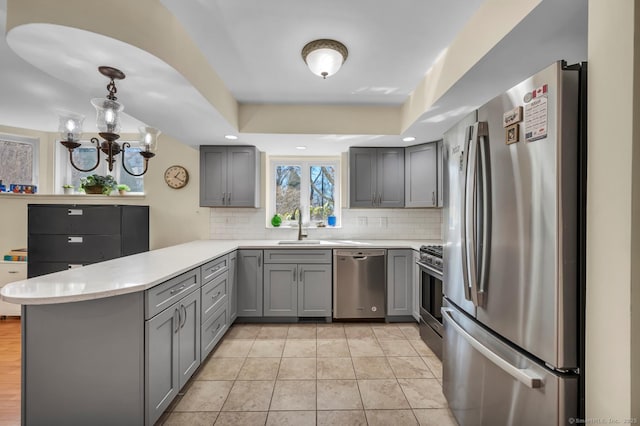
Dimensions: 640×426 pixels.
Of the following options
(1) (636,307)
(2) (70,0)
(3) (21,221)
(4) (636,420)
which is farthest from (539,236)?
(3) (21,221)

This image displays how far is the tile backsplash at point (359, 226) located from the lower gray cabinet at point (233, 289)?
2.67ft

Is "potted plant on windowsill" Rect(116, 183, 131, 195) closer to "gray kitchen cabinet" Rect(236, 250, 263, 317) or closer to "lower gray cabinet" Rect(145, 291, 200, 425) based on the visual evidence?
"gray kitchen cabinet" Rect(236, 250, 263, 317)

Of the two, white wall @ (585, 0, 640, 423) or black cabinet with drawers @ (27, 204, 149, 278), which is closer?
white wall @ (585, 0, 640, 423)

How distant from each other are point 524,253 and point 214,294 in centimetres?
240

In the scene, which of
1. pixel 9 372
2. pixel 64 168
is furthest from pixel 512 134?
pixel 64 168

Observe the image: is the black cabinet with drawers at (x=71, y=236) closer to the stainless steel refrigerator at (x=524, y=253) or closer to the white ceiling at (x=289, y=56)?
the white ceiling at (x=289, y=56)

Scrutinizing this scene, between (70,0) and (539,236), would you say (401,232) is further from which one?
(70,0)

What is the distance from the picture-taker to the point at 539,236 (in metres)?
1.05

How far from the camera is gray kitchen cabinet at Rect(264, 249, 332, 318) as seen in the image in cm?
337

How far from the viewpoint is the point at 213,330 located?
258 centimetres

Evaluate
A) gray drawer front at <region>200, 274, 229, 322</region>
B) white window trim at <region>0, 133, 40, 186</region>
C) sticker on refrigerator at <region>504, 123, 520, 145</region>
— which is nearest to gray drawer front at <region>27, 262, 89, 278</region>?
white window trim at <region>0, 133, 40, 186</region>

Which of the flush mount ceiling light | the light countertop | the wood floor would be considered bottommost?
the wood floor

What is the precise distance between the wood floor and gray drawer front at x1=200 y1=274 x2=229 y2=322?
4.03 ft

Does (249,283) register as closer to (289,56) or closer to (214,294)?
(214,294)
